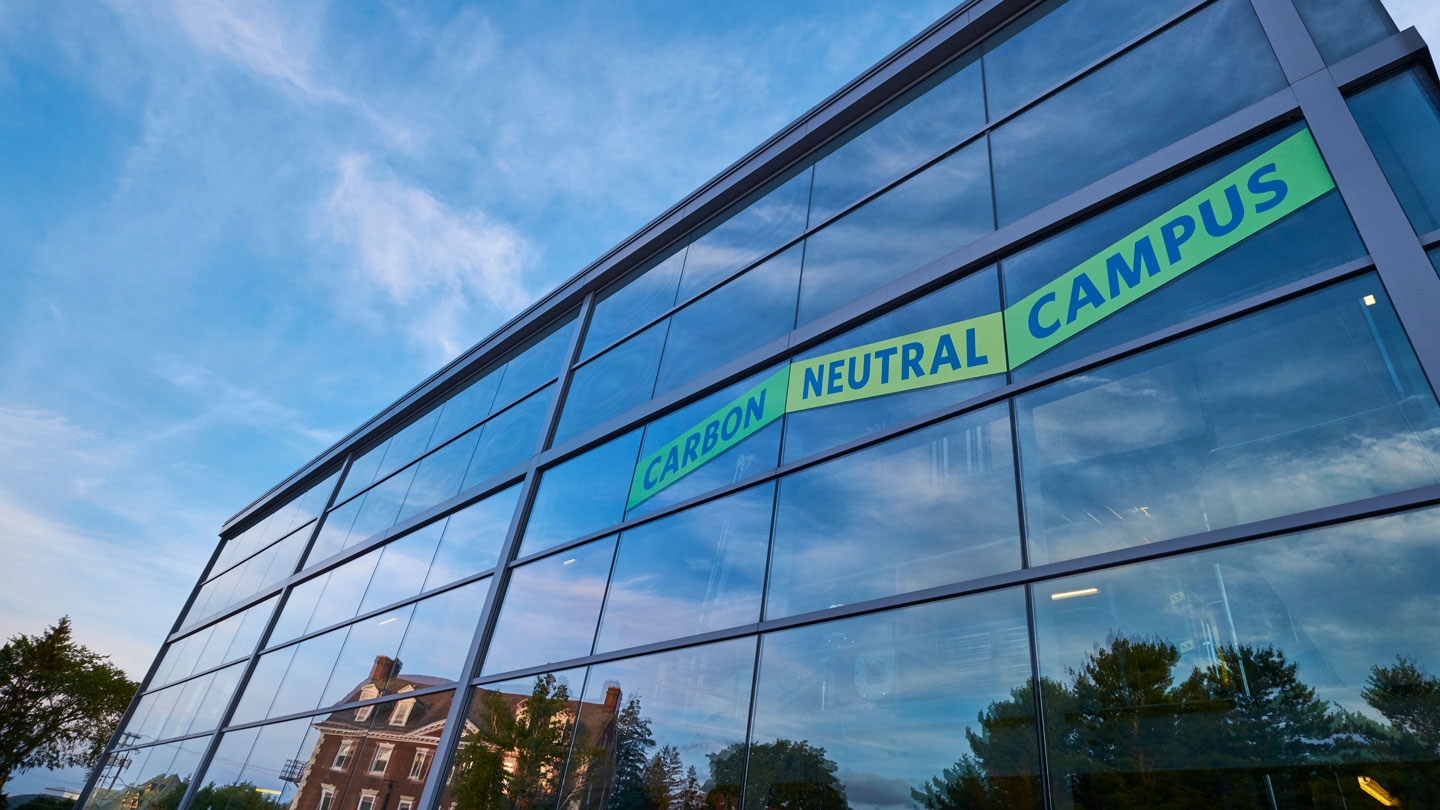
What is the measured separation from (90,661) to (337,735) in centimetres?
5720

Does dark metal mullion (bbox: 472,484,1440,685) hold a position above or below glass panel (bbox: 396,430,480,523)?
below

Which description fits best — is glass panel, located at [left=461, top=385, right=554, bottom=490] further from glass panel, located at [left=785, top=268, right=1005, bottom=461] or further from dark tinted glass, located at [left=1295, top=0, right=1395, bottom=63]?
dark tinted glass, located at [left=1295, top=0, right=1395, bottom=63]

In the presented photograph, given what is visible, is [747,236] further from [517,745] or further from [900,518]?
[517,745]

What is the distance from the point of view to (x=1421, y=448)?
454cm

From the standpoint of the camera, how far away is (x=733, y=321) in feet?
35.2

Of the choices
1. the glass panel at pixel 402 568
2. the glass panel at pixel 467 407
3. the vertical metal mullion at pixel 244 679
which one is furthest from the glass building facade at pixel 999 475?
the vertical metal mullion at pixel 244 679

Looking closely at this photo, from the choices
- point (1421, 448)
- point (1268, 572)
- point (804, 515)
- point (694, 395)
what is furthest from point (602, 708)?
point (1421, 448)

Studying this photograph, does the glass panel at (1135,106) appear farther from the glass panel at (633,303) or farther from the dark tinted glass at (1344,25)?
the glass panel at (633,303)

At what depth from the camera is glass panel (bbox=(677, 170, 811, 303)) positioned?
11031 millimetres

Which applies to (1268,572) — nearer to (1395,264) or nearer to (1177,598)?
(1177,598)

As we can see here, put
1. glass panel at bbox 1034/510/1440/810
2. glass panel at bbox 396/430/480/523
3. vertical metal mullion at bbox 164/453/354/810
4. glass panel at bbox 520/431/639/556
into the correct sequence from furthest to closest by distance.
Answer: vertical metal mullion at bbox 164/453/354/810 → glass panel at bbox 396/430/480/523 → glass panel at bbox 520/431/639/556 → glass panel at bbox 1034/510/1440/810

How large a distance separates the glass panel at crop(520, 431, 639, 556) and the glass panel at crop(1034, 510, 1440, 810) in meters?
6.44

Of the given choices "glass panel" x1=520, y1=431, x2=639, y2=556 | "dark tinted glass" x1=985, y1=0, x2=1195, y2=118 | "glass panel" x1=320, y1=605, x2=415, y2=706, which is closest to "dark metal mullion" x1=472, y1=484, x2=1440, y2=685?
"glass panel" x1=520, y1=431, x2=639, y2=556

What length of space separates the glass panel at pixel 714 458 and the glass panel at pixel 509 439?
3352 millimetres
